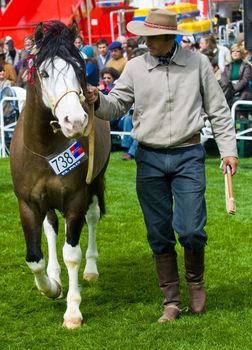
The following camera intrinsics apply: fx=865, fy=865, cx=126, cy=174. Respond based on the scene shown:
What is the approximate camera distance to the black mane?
5903 mm

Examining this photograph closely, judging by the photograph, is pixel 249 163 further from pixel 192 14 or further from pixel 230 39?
pixel 230 39

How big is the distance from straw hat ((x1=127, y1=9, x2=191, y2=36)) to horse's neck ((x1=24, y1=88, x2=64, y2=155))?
2.83ft

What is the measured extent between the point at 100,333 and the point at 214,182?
6747 mm

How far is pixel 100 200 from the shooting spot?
8211 millimetres

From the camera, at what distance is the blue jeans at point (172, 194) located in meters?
6.15

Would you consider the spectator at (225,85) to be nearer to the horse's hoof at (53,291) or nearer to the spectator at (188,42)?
the spectator at (188,42)

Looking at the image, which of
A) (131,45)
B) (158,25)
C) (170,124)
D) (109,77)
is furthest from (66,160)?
(131,45)

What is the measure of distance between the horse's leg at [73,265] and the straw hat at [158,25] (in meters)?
1.40

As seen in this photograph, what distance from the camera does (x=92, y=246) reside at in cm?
797

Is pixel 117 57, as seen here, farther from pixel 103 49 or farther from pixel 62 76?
pixel 62 76

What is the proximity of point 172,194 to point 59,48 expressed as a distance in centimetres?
136

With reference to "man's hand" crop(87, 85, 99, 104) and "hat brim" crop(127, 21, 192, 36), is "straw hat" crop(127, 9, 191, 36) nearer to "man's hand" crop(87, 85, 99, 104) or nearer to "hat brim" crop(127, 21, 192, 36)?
"hat brim" crop(127, 21, 192, 36)

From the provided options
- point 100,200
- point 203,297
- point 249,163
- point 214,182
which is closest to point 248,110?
point 249,163

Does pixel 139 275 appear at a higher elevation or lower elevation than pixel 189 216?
lower
